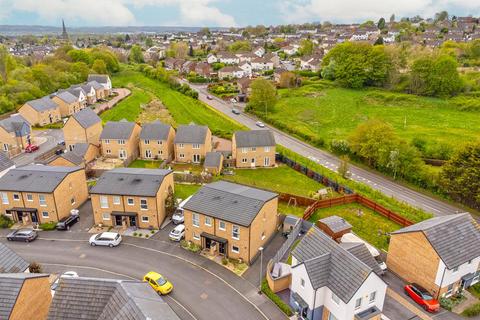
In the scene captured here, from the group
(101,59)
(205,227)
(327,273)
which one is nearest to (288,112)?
(205,227)

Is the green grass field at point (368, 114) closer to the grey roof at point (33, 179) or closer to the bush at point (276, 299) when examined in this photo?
the bush at point (276, 299)

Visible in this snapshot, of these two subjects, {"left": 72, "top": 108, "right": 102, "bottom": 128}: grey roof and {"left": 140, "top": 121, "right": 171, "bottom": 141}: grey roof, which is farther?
{"left": 72, "top": 108, "right": 102, "bottom": 128}: grey roof

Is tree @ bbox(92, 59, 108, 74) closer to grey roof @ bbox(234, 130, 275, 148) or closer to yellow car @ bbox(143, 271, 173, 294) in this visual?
grey roof @ bbox(234, 130, 275, 148)

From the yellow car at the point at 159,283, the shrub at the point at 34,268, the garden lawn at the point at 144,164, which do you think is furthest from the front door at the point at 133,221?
the garden lawn at the point at 144,164

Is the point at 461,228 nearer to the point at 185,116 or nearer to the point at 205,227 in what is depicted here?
the point at 205,227

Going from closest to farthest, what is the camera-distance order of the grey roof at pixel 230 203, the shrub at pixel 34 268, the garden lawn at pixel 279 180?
1. the shrub at pixel 34 268
2. the grey roof at pixel 230 203
3. the garden lawn at pixel 279 180

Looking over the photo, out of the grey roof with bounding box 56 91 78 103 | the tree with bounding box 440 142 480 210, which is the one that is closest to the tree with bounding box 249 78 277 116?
the grey roof with bounding box 56 91 78 103

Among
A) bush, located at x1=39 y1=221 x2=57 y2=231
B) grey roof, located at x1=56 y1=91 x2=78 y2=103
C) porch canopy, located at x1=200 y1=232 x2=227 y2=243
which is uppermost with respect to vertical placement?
grey roof, located at x1=56 y1=91 x2=78 y2=103
